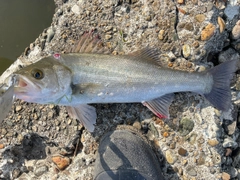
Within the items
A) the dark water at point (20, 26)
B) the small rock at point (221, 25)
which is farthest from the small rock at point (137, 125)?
the dark water at point (20, 26)

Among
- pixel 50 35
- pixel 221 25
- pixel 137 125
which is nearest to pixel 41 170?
pixel 137 125

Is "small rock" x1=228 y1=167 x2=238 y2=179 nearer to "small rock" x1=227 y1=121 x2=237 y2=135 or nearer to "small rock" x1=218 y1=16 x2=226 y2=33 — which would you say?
"small rock" x1=227 y1=121 x2=237 y2=135

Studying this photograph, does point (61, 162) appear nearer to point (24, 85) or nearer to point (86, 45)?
point (24, 85)

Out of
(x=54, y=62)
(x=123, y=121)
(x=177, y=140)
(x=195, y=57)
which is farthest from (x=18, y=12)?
(x=177, y=140)

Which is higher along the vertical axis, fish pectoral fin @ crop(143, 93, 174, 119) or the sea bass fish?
the sea bass fish

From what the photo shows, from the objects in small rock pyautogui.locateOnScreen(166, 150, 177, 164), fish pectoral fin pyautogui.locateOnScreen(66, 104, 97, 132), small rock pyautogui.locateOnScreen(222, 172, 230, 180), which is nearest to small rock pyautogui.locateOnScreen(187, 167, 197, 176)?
small rock pyautogui.locateOnScreen(166, 150, 177, 164)
